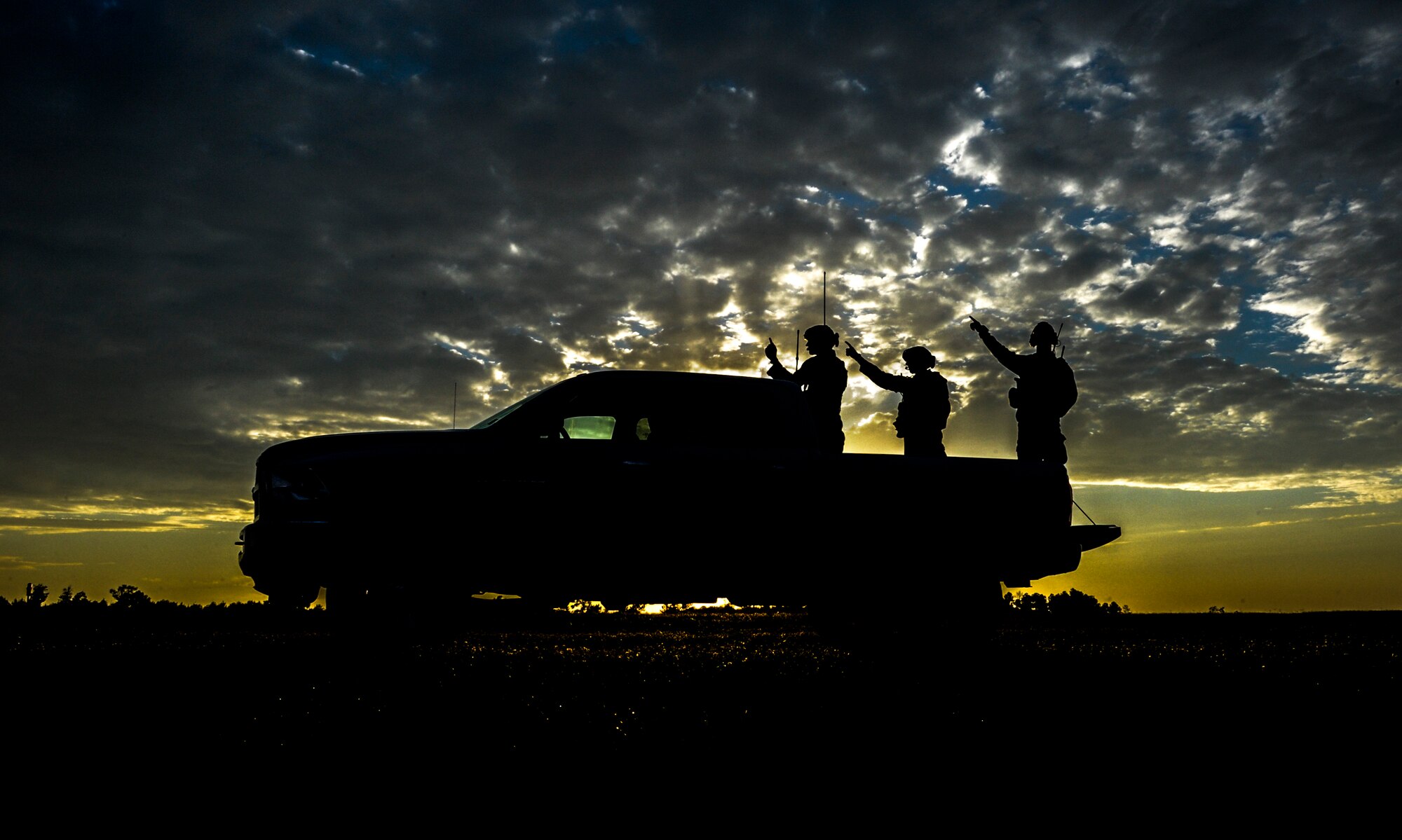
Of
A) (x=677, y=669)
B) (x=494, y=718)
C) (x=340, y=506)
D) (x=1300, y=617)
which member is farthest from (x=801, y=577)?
(x=1300, y=617)

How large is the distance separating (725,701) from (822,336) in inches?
203

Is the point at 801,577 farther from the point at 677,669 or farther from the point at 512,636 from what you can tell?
the point at 512,636

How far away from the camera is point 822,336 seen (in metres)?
8.89

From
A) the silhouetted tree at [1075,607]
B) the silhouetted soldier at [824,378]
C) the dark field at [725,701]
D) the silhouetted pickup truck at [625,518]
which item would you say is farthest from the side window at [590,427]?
the silhouetted tree at [1075,607]

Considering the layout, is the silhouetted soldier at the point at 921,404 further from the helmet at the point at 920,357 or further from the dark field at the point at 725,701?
the dark field at the point at 725,701

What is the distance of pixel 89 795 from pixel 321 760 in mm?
694

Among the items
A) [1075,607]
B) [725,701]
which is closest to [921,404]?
[725,701]

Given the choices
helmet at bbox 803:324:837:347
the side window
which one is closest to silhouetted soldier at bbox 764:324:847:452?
helmet at bbox 803:324:837:347

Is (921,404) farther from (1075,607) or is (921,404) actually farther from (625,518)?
(1075,607)

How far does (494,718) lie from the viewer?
3.96 meters

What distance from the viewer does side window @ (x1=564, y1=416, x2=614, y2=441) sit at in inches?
231

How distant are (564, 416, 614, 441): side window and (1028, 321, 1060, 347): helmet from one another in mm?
4309

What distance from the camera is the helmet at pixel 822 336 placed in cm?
887

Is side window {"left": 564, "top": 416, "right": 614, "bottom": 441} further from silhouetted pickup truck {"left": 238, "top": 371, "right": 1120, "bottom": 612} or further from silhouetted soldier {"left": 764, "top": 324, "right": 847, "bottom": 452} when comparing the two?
silhouetted soldier {"left": 764, "top": 324, "right": 847, "bottom": 452}
